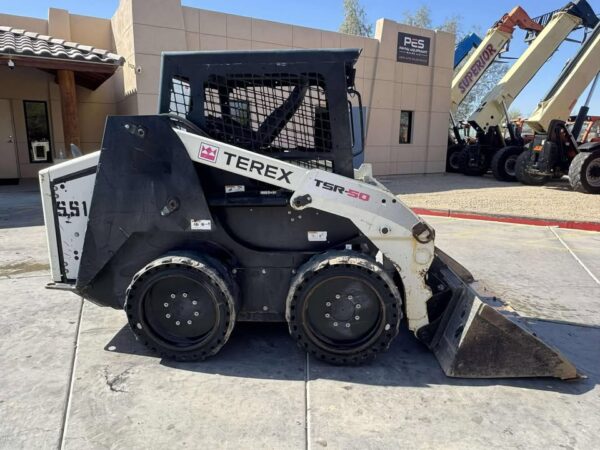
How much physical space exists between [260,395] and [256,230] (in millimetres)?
1138

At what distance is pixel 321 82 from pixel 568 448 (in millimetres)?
2639

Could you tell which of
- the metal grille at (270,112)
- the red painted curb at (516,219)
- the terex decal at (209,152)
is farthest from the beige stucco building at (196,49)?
the terex decal at (209,152)

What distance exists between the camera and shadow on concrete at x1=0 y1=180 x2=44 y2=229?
790 centimetres

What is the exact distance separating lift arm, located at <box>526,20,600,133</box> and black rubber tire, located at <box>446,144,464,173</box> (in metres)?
4.09

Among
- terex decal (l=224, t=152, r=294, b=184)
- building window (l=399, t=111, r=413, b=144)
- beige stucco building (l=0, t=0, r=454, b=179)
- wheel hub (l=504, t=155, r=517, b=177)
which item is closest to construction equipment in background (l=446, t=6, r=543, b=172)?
beige stucco building (l=0, t=0, r=454, b=179)

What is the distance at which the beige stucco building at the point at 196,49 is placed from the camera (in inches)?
449

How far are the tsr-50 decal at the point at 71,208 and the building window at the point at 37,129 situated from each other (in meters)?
12.3

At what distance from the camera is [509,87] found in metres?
15.6

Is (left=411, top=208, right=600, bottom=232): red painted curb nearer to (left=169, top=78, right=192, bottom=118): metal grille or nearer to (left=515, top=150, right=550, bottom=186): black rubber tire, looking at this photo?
(left=515, top=150, right=550, bottom=186): black rubber tire

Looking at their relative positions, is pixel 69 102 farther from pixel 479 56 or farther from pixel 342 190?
pixel 479 56

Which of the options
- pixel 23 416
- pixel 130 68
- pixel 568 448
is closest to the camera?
pixel 568 448

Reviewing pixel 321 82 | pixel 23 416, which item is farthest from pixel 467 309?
pixel 23 416

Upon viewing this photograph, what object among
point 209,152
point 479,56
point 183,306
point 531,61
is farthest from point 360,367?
point 479,56

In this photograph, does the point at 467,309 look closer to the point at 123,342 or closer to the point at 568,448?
the point at 568,448
